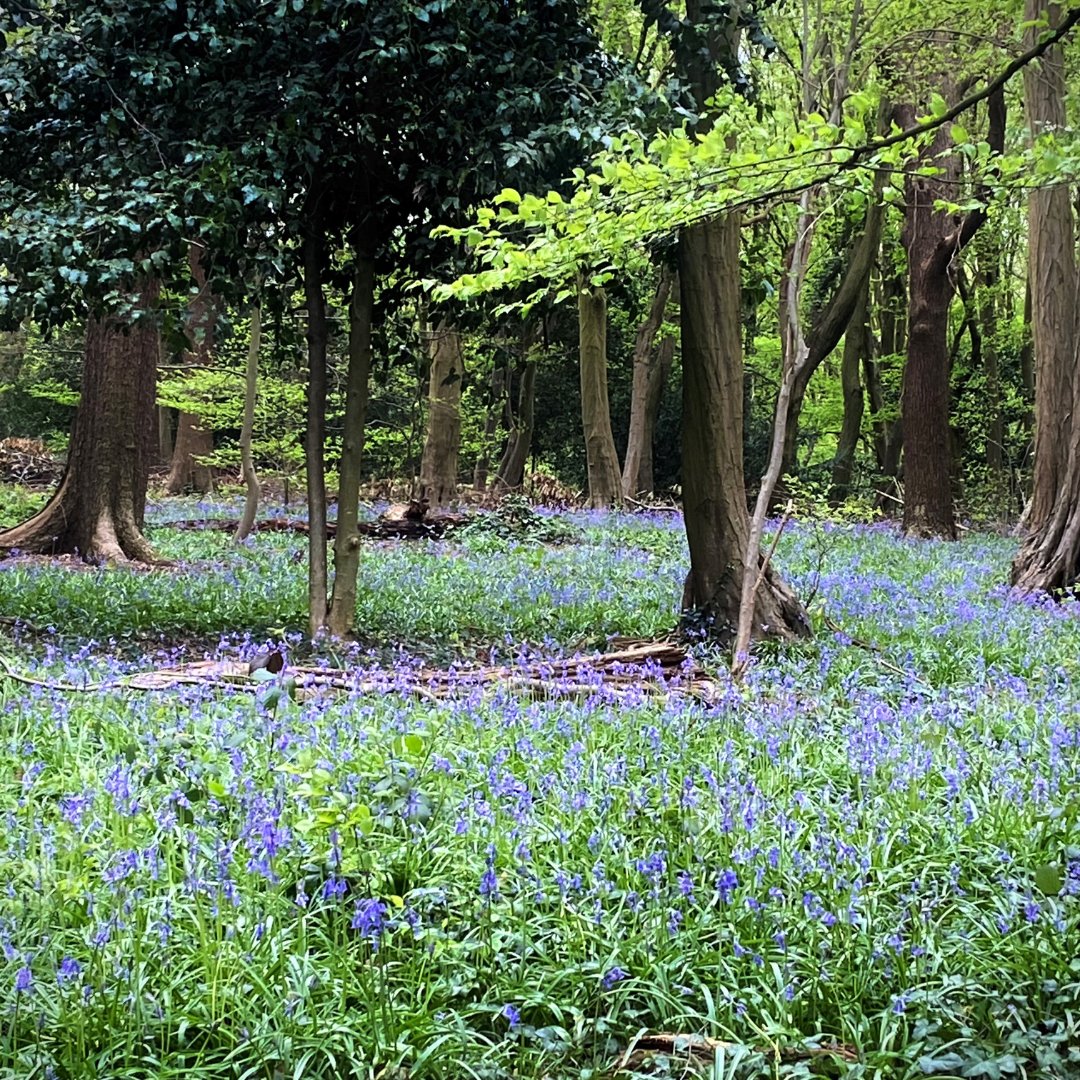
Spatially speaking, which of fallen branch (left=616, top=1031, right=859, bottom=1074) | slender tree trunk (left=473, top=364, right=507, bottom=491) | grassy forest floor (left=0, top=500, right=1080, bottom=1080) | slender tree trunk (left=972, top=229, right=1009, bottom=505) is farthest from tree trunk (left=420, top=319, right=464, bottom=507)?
fallen branch (left=616, top=1031, right=859, bottom=1074)

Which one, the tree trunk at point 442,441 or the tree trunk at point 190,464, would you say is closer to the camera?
the tree trunk at point 442,441

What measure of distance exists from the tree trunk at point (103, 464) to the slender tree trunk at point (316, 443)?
4.11 meters

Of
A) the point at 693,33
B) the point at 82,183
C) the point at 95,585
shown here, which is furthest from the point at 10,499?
the point at 693,33

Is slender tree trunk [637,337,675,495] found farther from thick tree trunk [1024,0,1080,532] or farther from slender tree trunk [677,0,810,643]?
slender tree trunk [677,0,810,643]

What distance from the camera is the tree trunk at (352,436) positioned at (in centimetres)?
690

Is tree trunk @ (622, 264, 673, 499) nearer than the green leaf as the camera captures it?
No

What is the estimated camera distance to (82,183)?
6.26 metres

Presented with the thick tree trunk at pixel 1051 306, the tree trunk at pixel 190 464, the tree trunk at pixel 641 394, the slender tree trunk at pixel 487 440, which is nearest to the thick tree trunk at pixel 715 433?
the thick tree trunk at pixel 1051 306

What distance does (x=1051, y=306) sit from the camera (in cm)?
1088

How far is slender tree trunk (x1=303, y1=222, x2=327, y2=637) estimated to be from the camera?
6902mm

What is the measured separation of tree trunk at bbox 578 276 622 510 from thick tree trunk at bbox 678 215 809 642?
10827 millimetres

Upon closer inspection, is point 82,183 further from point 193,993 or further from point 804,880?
point 804,880

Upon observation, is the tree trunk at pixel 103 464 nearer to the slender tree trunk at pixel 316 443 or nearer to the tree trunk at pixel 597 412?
the slender tree trunk at pixel 316 443

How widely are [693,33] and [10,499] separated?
13.6m
